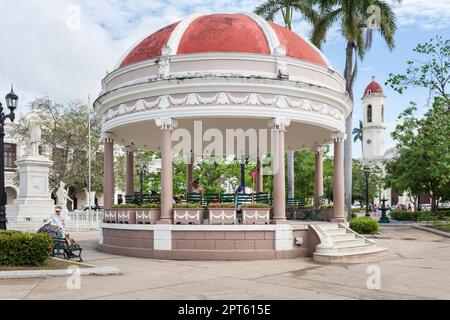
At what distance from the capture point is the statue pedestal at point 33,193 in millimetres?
30438

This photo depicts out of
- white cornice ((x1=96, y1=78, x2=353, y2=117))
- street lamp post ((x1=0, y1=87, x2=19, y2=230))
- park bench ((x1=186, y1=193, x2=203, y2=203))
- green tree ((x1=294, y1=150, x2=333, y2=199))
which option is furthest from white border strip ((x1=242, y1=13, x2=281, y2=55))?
green tree ((x1=294, y1=150, x2=333, y2=199))

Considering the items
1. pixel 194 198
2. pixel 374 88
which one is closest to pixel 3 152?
pixel 194 198

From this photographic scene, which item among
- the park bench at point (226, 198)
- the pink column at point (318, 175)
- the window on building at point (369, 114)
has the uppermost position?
the window on building at point (369, 114)

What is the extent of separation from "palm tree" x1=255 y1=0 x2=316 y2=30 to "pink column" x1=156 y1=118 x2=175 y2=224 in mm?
16831

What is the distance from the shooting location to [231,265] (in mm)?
13695

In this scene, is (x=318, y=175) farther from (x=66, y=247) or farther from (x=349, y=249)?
(x=66, y=247)

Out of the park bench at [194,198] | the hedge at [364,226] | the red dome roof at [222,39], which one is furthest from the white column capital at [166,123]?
the hedge at [364,226]

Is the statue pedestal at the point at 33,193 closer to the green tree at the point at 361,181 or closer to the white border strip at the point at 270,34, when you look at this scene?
the white border strip at the point at 270,34

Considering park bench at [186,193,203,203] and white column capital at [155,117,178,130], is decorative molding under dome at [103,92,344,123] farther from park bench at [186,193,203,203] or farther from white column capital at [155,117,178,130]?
park bench at [186,193,203,203]

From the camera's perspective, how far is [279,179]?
15.7m

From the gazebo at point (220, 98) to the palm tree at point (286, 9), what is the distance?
40.8ft

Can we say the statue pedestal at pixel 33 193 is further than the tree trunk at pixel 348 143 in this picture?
Yes

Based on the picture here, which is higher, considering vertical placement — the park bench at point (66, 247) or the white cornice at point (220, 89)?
the white cornice at point (220, 89)

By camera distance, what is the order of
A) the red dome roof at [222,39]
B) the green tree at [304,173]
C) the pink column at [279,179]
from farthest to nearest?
the green tree at [304,173] → the red dome roof at [222,39] → the pink column at [279,179]
